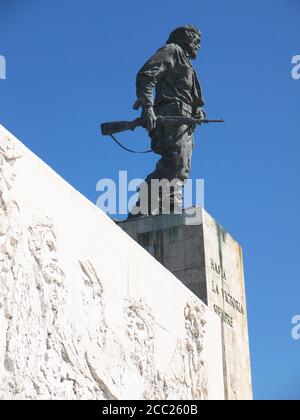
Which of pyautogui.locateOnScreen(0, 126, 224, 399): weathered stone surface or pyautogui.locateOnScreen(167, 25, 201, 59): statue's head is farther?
pyautogui.locateOnScreen(167, 25, 201, 59): statue's head

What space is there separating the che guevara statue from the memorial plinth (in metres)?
0.32

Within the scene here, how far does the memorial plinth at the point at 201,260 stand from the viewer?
34.8ft

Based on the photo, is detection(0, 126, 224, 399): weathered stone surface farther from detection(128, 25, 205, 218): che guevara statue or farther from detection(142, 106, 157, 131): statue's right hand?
detection(142, 106, 157, 131): statue's right hand

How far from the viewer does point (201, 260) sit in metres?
10.6

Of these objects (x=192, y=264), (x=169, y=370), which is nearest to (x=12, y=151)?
(x=169, y=370)

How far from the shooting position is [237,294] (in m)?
11.6

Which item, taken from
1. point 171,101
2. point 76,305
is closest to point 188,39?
point 171,101

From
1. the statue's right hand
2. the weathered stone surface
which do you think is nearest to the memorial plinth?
the weathered stone surface

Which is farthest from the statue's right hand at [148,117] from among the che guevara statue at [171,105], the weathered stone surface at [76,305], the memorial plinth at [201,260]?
the weathered stone surface at [76,305]

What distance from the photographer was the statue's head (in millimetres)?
12016

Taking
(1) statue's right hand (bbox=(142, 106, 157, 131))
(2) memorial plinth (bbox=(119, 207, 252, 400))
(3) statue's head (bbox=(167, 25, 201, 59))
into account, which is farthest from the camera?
(3) statue's head (bbox=(167, 25, 201, 59))
